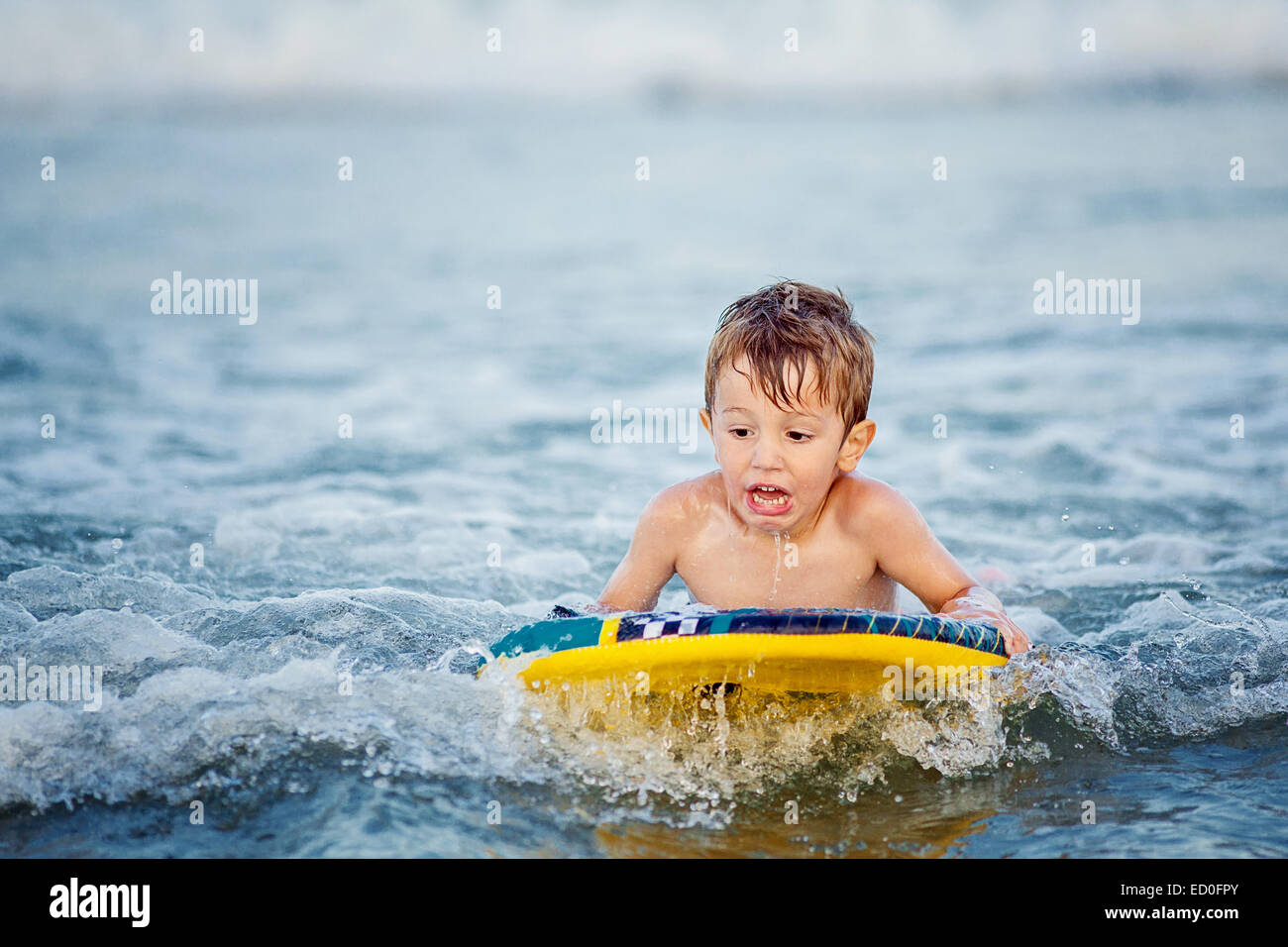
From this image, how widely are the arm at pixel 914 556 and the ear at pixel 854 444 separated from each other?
16cm

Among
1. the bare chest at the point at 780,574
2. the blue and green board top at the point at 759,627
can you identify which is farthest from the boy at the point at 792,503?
the blue and green board top at the point at 759,627

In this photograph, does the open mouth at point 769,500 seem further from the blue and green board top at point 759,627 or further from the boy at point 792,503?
the blue and green board top at point 759,627

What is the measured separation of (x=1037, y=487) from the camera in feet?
22.5

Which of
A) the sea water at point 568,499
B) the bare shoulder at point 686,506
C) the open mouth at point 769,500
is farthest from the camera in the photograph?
the bare shoulder at point 686,506

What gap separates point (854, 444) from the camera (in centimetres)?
389

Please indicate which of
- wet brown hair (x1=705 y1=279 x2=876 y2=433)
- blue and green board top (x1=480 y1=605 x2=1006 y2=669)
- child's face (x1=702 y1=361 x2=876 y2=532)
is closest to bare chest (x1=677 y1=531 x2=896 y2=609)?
child's face (x1=702 y1=361 x2=876 y2=532)

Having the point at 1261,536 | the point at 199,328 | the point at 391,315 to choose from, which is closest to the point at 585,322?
the point at 391,315

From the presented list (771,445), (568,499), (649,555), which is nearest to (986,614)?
(771,445)

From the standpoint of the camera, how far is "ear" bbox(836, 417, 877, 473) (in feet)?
12.7

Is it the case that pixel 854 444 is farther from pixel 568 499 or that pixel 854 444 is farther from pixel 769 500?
pixel 568 499

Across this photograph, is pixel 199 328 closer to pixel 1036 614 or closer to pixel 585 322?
pixel 585 322

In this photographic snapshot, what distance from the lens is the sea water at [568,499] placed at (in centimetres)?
322

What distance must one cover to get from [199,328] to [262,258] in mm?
3128

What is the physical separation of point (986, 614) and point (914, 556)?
0.32m
